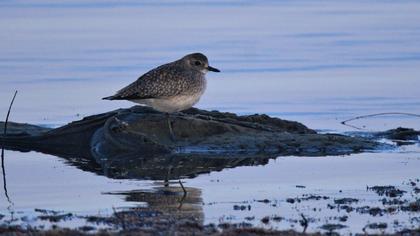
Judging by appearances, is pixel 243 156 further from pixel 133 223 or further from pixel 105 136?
pixel 133 223

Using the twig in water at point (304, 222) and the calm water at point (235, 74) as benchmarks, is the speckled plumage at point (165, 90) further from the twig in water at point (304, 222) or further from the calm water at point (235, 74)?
the twig in water at point (304, 222)

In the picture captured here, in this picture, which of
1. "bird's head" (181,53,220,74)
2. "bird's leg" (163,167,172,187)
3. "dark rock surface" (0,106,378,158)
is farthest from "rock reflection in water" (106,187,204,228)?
"bird's head" (181,53,220,74)

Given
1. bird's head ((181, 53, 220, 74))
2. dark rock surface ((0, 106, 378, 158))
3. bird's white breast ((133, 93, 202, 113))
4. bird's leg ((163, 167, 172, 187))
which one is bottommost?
bird's leg ((163, 167, 172, 187))

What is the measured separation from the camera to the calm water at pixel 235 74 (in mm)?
12125

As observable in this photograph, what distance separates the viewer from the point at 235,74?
20.5 meters

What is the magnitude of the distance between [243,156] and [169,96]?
123 centimetres

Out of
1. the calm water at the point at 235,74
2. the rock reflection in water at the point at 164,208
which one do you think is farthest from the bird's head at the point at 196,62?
the rock reflection in water at the point at 164,208

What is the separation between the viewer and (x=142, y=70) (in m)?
20.4

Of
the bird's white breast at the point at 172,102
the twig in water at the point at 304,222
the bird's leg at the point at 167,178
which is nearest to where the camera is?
the twig in water at the point at 304,222

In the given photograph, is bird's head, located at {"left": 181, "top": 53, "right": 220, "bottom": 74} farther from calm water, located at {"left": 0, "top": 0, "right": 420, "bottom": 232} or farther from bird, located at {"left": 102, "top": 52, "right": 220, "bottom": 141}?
calm water, located at {"left": 0, "top": 0, "right": 420, "bottom": 232}

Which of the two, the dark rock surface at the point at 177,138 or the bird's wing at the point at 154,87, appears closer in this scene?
the dark rock surface at the point at 177,138

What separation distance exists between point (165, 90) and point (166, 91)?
0.02 metres

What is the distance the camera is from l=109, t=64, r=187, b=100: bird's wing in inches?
575

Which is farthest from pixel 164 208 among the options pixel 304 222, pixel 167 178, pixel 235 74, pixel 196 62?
pixel 235 74
